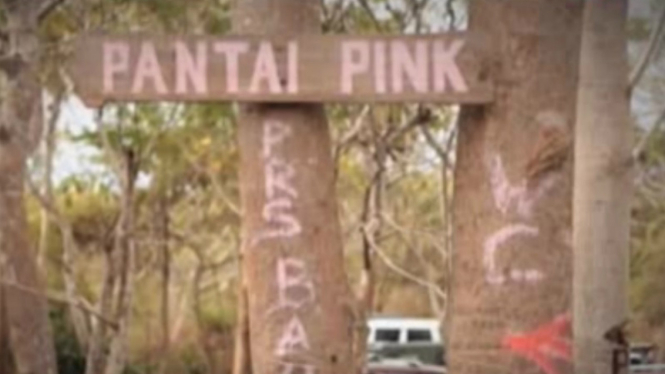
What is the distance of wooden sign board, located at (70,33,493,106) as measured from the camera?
4.79m

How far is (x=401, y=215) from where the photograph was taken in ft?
105

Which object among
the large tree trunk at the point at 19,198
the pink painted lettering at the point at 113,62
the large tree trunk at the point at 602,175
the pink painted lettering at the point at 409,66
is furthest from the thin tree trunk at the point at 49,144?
the pink painted lettering at the point at 409,66

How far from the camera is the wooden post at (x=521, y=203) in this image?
480cm

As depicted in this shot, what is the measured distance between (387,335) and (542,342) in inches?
940

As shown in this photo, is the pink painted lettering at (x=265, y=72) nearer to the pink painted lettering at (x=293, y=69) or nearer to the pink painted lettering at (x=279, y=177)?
the pink painted lettering at (x=293, y=69)

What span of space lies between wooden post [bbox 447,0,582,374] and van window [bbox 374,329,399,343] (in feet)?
77.0

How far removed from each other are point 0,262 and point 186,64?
1121 centimetres

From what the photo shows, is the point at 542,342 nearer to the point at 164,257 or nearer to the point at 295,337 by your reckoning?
the point at 295,337

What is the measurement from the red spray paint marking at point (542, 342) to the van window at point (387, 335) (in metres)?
23.5

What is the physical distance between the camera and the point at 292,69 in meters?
4.80

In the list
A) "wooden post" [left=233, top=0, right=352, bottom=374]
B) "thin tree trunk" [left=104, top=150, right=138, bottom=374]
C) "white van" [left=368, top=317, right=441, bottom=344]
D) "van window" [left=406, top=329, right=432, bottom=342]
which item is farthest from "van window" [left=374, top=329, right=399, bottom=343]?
"wooden post" [left=233, top=0, right=352, bottom=374]

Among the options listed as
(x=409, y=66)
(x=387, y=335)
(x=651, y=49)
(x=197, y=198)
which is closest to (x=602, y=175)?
(x=651, y=49)

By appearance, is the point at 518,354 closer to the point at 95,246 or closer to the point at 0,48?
the point at 0,48

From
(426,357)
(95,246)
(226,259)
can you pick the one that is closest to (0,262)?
(426,357)
